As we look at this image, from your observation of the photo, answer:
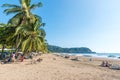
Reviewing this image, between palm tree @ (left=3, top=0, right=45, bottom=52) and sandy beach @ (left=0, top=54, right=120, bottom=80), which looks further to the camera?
palm tree @ (left=3, top=0, right=45, bottom=52)

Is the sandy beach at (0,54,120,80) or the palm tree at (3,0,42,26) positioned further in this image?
the palm tree at (3,0,42,26)

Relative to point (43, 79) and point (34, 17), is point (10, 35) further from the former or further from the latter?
point (43, 79)

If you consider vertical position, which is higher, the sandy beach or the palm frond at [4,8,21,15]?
the palm frond at [4,8,21,15]

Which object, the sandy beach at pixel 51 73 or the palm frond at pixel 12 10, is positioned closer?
the sandy beach at pixel 51 73

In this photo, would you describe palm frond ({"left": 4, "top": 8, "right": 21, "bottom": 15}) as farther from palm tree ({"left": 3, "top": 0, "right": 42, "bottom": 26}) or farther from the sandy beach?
the sandy beach

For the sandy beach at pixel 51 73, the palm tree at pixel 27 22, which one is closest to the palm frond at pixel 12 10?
the palm tree at pixel 27 22

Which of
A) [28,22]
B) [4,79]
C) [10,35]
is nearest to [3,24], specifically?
[10,35]

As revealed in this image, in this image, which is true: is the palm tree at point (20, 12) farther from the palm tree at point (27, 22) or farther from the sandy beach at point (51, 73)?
the sandy beach at point (51, 73)

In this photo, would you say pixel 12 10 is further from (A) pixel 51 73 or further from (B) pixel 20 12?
(A) pixel 51 73

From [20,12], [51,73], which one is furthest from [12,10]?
[51,73]

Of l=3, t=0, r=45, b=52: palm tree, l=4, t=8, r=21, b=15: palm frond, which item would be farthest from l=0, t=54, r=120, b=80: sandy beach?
l=4, t=8, r=21, b=15: palm frond

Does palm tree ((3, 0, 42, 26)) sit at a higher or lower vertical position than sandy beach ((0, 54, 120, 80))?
higher

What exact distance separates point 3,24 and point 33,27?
1598cm

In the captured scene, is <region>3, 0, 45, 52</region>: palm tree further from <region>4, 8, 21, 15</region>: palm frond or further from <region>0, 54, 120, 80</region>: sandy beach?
<region>0, 54, 120, 80</region>: sandy beach
